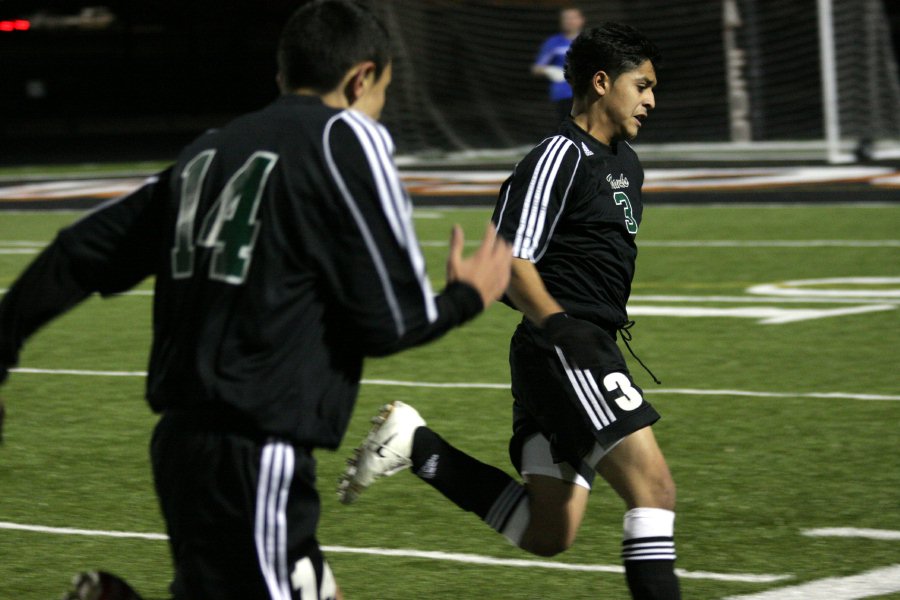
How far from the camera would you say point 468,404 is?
29.1 ft

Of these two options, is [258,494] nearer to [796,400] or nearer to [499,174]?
[796,400]

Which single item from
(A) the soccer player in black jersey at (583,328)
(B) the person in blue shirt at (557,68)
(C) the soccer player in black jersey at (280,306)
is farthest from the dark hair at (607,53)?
(B) the person in blue shirt at (557,68)

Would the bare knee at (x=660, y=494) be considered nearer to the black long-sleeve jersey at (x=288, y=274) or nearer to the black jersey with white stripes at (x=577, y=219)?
the black jersey with white stripes at (x=577, y=219)

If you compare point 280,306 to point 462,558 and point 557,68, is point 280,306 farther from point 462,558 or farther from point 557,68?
point 557,68

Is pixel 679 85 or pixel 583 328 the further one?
pixel 679 85

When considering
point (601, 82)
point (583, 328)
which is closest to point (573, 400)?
point (583, 328)

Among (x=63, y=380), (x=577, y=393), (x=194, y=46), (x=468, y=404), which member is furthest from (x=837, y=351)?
(x=194, y=46)

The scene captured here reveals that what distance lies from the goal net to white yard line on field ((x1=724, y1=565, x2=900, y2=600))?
18.3 m

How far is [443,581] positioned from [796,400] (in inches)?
143

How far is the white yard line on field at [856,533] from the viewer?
599 cm

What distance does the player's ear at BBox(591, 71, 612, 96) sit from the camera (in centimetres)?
509

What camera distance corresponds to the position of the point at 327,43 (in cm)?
343

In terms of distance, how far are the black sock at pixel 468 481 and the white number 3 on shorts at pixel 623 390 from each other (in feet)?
2.01

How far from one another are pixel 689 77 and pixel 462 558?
79.6 ft
